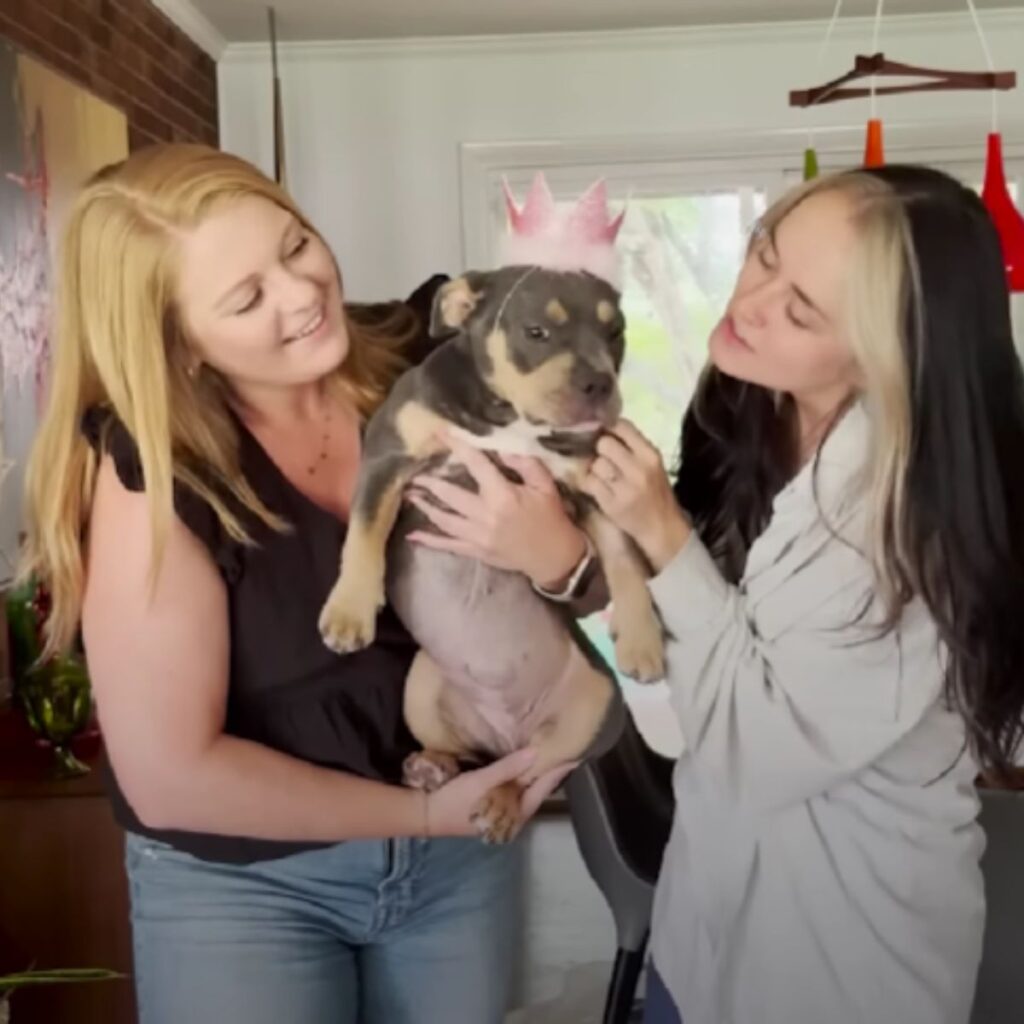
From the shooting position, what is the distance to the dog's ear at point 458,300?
96cm

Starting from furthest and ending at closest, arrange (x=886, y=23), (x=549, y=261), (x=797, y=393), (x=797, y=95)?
(x=886, y=23)
(x=797, y=95)
(x=797, y=393)
(x=549, y=261)

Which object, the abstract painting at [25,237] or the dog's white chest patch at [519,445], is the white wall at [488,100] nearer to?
the abstract painting at [25,237]

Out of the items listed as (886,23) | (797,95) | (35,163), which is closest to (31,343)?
(35,163)

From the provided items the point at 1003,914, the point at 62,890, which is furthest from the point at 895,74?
the point at 62,890

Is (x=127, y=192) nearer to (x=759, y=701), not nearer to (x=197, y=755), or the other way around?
(x=197, y=755)

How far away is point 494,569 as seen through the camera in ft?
3.24

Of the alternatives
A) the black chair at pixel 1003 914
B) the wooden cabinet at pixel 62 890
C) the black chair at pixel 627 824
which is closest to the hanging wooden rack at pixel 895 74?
the black chair at pixel 1003 914

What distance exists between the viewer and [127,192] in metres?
0.93

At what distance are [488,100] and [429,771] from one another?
2.87 meters

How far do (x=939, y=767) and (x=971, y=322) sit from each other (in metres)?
0.33

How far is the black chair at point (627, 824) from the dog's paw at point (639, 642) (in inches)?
11.6

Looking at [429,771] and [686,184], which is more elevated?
[686,184]

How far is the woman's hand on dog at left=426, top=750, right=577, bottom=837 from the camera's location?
102cm

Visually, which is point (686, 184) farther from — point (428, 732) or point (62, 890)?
point (428, 732)
